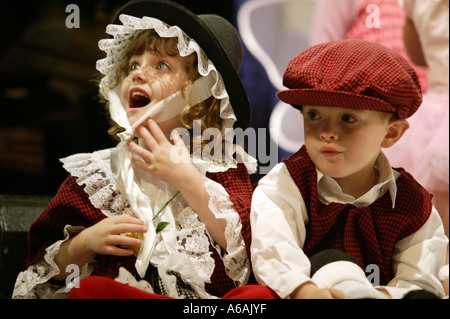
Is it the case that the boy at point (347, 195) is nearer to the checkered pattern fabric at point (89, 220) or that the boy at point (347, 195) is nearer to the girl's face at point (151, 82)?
the checkered pattern fabric at point (89, 220)

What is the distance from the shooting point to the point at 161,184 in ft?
4.31

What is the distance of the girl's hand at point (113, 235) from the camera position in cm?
117

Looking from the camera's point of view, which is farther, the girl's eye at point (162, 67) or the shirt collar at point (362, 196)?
the girl's eye at point (162, 67)

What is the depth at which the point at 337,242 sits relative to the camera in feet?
3.87

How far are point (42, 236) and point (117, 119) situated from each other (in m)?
0.32

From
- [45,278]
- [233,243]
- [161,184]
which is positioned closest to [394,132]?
[233,243]

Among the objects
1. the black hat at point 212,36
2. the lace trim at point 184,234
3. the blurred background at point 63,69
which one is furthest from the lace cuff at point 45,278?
the blurred background at point 63,69

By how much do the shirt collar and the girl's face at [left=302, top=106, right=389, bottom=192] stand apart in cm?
4

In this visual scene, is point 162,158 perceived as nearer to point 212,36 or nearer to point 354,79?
point 212,36

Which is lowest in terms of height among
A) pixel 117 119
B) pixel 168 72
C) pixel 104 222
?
pixel 104 222

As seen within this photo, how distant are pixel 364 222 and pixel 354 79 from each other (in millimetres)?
303

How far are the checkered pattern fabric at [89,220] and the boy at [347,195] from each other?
76 mm
